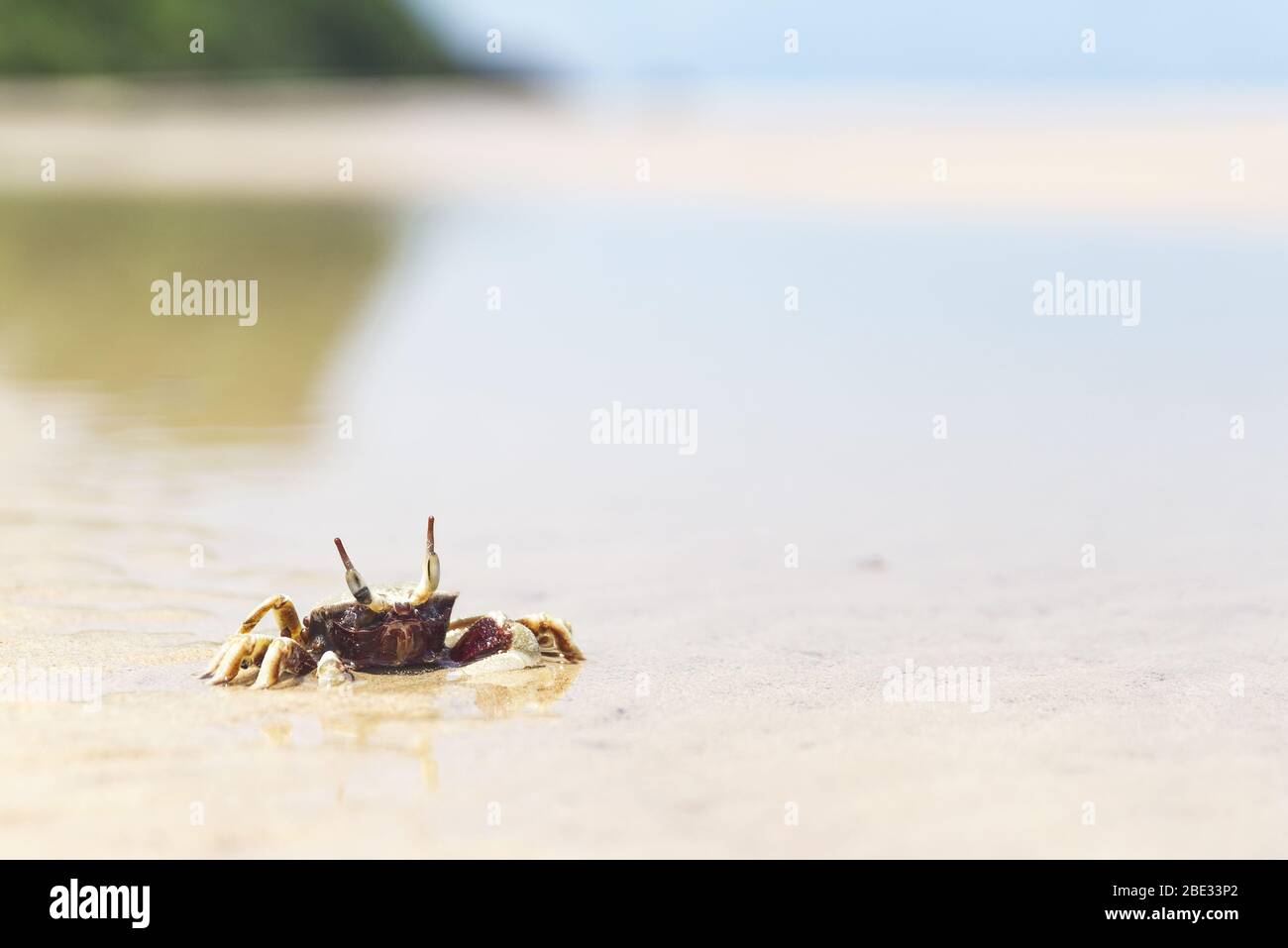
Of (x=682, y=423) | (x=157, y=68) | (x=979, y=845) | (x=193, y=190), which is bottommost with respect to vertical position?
(x=979, y=845)

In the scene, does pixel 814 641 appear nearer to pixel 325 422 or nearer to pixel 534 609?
pixel 534 609

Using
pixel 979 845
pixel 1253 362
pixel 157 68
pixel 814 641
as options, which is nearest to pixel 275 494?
pixel 814 641

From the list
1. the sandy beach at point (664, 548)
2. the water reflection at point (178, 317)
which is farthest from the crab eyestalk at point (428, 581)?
the water reflection at point (178, 317)

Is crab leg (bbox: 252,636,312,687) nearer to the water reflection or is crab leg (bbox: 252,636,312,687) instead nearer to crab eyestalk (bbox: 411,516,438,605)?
crab eyestalk (bbox: 411,516,438,605)

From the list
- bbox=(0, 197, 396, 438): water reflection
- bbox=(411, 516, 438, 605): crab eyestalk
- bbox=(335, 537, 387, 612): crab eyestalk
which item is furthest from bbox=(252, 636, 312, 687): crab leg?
bbox=(0, 197, 396, 438): water reflection

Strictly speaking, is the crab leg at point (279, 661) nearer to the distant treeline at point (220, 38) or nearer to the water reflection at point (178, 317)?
the water reflection at point (178, 317)

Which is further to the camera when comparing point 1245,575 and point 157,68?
point 157,68
